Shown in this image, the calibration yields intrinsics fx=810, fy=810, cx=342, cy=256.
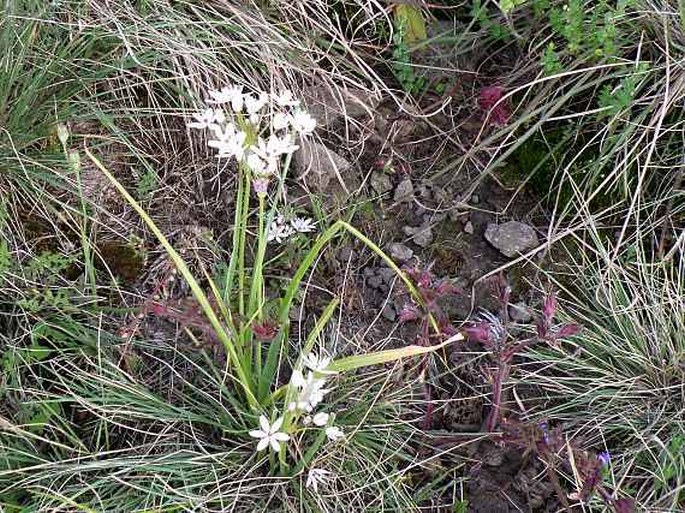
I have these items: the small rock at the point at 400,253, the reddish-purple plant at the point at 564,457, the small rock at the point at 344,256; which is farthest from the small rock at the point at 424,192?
the reddish-purple plant at the point at 564,457

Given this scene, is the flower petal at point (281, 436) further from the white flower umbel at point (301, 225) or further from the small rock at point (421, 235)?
the small rock at point (421, 235)

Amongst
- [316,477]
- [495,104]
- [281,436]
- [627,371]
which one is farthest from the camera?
[495,104]

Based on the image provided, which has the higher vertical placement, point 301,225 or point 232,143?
point 232,143

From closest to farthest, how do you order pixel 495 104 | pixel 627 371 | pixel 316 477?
pixel 316 477, pixel 627 371, pixel 495 104

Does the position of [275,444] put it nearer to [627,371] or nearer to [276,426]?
[276,426]

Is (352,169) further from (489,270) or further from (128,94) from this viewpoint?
(128,94)

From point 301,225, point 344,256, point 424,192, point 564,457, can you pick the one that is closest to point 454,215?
point 424,192

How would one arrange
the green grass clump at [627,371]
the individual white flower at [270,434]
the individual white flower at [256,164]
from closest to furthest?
the individual white flower at [256,164] < the individual white flower at [270,434] < the green grass clump at [627,371]
